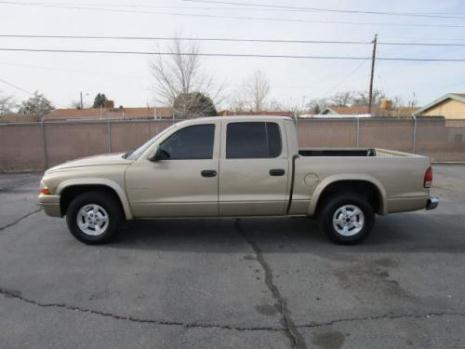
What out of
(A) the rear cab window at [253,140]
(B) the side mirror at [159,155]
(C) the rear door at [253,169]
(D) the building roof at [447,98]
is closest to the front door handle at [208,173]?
(C) the rear door at [253,169]

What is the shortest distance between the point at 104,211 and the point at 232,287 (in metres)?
2.29

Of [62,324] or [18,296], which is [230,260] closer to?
[62,324]

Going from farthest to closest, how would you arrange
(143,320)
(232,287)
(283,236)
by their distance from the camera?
1. (283,236)
2. (232,287)
3. (143,320)

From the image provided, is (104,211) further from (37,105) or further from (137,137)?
(37,105)

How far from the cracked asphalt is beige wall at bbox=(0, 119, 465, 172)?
28.7 ft

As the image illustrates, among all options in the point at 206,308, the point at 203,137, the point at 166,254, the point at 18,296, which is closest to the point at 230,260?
the point at 166,254

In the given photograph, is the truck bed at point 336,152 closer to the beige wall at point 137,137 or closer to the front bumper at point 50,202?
the front bumper at point 50,202

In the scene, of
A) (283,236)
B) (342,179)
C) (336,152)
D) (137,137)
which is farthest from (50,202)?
(137,137)

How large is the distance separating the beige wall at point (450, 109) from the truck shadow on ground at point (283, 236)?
2590 centimetres

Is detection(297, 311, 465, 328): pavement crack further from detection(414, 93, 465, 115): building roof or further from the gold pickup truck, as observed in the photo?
detection(414, 93, 465, 115): building roof

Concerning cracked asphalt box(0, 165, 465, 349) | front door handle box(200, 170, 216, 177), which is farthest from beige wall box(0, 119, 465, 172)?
front door handle box(200, 170, 216, 177)

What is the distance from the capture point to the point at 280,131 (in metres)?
4.98

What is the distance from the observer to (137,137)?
1454 centimetres

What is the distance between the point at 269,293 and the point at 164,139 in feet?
8.24
